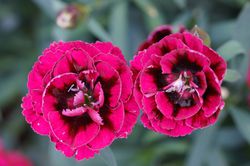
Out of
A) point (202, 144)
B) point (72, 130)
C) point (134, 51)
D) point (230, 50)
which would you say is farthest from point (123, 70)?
point (134, 51)

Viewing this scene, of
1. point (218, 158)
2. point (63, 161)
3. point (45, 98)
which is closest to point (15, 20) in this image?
point (63, 161)

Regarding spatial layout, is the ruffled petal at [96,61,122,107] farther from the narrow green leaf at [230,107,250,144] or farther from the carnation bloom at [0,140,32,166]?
the carnation bloom at [0,140,32,166]

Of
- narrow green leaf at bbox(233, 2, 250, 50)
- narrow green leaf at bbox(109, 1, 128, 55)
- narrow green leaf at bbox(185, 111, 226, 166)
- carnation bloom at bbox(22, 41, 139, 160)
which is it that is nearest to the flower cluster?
carnation bloom at bbox(22, 41, 139, 160)

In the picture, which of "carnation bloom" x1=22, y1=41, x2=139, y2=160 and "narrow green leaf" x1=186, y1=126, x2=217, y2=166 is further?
"narrow green leaf" x1=186, y1=126, x2=217, y2=166

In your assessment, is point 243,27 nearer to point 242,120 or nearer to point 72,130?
point 242,120

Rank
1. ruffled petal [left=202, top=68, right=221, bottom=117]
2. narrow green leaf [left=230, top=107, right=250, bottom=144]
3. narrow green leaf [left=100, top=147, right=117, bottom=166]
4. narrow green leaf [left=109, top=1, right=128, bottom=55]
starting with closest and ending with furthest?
ruffled petal [left=202, top=68, right=221, bottom=117], narrow green leaf [left=100, top=147, right=117, bottom=166], narrow green leaf [left=230, top=107, right=250, bottom=144], narrow green leaf [left=109, top=1, right=128, bottom=55]

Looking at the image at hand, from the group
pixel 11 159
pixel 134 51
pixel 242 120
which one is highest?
pixel 134 51

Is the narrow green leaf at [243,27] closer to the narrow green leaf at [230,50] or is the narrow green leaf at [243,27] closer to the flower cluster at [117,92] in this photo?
the narrow green leaf at [230,50]
